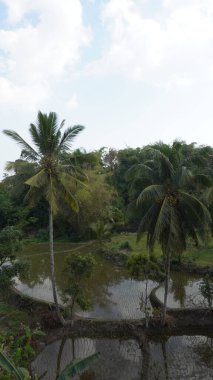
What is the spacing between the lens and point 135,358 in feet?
39.6

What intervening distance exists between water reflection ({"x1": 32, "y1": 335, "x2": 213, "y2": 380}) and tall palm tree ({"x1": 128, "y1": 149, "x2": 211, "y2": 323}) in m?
3.15

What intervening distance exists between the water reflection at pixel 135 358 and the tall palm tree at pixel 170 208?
3.15m

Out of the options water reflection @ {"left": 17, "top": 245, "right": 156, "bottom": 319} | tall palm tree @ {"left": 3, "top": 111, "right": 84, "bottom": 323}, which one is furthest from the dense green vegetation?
water reflection @ {"left": 17, "top": 245, "right": 156, "bottom": 319}

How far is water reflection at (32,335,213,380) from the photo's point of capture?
11.1 meters

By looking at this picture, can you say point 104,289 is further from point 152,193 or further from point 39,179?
point 152,193

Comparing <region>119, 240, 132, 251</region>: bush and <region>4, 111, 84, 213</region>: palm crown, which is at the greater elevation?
<region>4, 111, 84, 213</region>: palm crown

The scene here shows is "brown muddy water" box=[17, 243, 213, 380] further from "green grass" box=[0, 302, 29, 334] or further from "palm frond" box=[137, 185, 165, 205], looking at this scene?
"palm frond" box=[137, 185, 165, 205]

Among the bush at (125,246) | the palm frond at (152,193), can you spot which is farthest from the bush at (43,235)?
the palm frond at (152,193)

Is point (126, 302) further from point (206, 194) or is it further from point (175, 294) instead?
point (206, 194)

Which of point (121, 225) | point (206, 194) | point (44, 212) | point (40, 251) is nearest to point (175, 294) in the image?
point (206, 194)

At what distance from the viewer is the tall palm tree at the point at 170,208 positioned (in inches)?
485

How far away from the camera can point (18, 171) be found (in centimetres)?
1386

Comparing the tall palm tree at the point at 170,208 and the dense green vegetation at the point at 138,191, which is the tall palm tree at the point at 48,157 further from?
the tall palm tree at the point at 170,208

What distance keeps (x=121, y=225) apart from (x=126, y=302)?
1832cm
